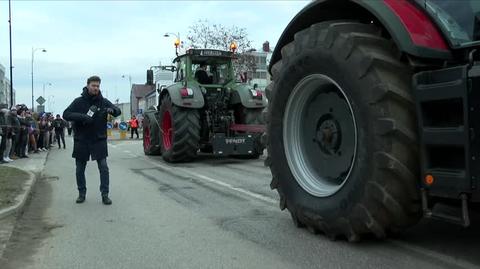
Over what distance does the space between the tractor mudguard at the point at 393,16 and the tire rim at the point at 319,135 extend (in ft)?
2.12

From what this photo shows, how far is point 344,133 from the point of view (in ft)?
16.3

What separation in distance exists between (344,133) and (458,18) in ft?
4.51

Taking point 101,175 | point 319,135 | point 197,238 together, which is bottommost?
point 197,238

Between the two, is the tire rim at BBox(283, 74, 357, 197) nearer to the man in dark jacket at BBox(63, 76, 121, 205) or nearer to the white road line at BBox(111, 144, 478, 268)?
the white road line at BBox(111, 144, 478, 268)

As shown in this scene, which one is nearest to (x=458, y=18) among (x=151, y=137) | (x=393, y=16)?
(x=393, y=16)

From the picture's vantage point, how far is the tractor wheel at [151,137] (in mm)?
15914

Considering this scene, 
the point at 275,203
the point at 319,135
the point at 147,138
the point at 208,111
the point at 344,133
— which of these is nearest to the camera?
the point at 344,133

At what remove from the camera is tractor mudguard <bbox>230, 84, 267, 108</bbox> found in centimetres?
1355

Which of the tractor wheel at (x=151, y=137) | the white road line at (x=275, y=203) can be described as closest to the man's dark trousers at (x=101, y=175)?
the white road line at (x=275, y=203)

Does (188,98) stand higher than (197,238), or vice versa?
(188,98)

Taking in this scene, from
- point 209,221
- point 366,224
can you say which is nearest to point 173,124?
point 209,221

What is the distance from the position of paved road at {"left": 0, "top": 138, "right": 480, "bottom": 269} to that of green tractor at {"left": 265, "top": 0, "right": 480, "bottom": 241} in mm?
306

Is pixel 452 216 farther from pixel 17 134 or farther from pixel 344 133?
pixel 17 134

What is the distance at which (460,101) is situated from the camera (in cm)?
373
